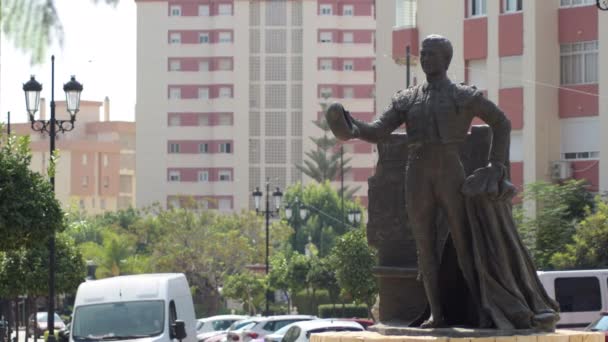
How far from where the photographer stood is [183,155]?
115250 mm

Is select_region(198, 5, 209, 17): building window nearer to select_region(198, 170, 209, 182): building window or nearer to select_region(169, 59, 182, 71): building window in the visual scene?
select_region(169, 59, 182, 71): building window

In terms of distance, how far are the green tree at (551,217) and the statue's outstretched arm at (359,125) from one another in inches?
979

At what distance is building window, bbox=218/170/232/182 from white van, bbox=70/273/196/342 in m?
89.3

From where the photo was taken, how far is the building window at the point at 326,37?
4569 inches

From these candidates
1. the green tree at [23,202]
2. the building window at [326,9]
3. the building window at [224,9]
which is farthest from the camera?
the building window at [326,9]

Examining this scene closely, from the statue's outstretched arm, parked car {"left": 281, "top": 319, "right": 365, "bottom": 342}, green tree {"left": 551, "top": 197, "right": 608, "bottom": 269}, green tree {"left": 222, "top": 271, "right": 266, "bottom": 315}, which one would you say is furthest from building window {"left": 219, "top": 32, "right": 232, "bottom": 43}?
the statue's outstretched arm

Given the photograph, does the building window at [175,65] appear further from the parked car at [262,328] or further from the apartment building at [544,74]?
the parked car at [262,328]

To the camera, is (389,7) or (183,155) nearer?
(389,7)

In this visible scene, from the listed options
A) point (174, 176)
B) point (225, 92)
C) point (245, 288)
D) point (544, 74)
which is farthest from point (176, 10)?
point (544, 74)

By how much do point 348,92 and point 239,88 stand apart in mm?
7885

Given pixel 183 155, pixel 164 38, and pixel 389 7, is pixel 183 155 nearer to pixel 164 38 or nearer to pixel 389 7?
pixel 164 38

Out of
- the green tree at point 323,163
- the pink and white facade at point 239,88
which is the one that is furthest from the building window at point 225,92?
the green tree at point 323,163

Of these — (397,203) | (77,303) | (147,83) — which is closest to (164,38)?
(147,83)

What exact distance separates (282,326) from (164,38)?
8055cm
